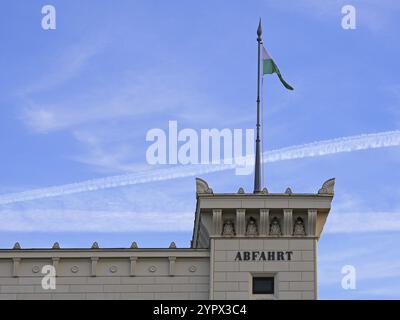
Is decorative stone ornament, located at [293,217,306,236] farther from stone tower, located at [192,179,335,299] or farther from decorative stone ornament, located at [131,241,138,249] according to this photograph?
decorative stone ornament, located at [131,241,138,249]

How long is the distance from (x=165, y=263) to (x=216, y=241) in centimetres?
297

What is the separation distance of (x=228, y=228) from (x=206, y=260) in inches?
82.1

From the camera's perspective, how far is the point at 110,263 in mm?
58719

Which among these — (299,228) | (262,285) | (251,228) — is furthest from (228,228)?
(299,228)

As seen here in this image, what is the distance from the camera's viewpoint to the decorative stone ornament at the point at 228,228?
58.7 meters

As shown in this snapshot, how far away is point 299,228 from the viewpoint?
5875 centimetres

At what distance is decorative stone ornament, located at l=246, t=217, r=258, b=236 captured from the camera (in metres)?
58.6

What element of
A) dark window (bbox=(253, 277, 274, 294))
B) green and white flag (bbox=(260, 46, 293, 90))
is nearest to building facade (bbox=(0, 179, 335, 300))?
dark window (bbox=(253, 277, 274, 294))

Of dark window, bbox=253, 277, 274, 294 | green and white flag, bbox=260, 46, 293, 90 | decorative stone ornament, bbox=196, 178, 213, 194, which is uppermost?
green and white flag, bbox=260, 46, 293, 90

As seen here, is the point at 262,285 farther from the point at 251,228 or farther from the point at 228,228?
the point at 228,228

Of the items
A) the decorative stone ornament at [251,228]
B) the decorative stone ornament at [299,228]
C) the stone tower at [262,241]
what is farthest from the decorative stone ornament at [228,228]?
the decorative stone ornament at [299,228]

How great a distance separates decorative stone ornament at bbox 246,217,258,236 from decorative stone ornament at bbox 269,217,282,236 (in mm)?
814
